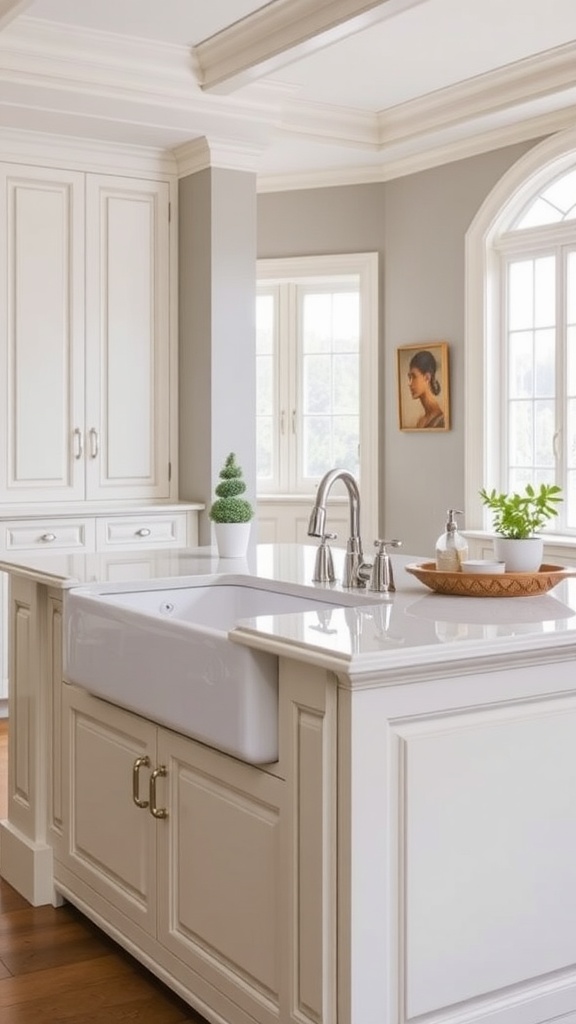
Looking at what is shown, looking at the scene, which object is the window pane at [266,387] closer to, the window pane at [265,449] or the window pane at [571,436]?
the window pane at [265,449]

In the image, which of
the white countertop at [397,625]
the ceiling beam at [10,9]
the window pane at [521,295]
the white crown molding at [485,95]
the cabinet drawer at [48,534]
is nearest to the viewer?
the white countertop at [397,625]

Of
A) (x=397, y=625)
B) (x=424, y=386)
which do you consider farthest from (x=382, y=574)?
(x=424, y=386)

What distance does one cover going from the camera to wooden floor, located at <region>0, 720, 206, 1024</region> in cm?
243

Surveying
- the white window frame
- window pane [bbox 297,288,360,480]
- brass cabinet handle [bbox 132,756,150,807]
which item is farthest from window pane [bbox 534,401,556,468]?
brass cabinet handle [bbox 132,756,150,807]

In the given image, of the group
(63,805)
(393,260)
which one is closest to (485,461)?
(393,260)

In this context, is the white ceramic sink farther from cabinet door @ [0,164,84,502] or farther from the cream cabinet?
cabinet door @ [0,164,84,502]

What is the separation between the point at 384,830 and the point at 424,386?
14.6 ft

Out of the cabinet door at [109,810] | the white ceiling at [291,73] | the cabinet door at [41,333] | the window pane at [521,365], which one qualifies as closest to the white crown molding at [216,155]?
the white ceiling at [291,73]

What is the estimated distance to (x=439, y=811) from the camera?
1.99 metres

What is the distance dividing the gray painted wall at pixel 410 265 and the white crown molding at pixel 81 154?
1062 mm

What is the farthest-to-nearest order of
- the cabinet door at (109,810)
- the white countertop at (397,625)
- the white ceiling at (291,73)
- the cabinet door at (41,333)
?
1. the cabinet door at (41,333)
2. the white ceiling at (291,73)
3. the cabinet door at (109,810)
4. the white countertop at (397,625)

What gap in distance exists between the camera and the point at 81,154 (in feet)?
17.6

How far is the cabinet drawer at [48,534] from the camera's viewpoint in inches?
203

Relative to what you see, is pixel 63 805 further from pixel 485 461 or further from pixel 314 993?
pixel 485 461
